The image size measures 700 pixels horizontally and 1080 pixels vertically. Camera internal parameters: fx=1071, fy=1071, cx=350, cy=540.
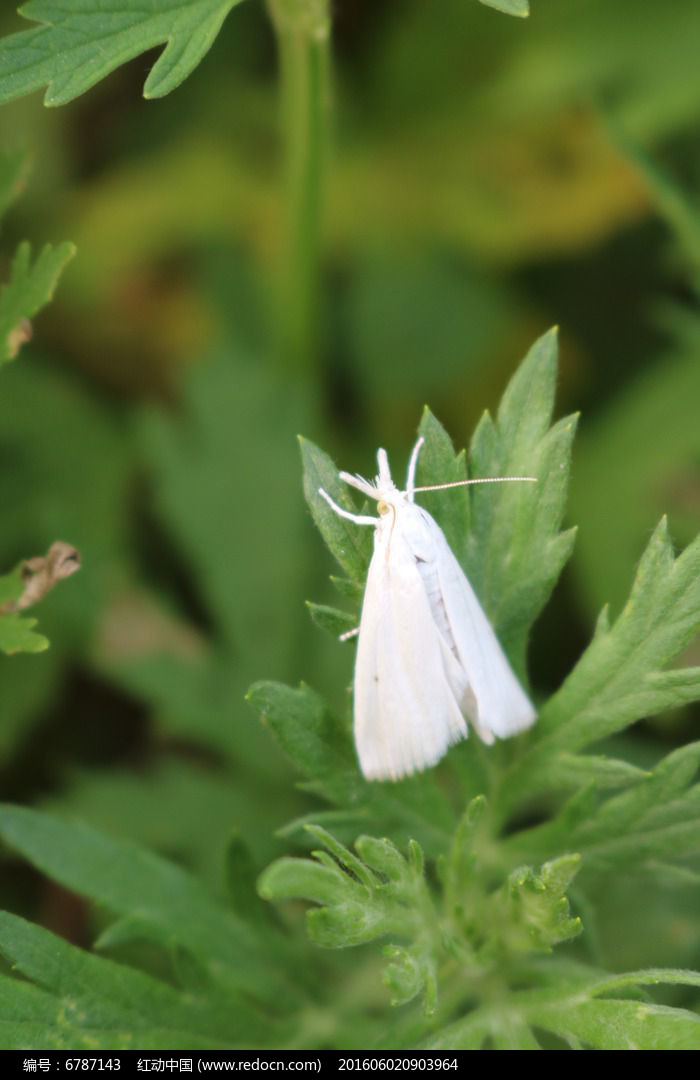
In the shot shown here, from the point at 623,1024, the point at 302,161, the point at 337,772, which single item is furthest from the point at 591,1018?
the point at 302,161

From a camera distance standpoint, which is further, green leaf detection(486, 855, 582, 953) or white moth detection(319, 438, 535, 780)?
white moth detection(319, 438, 535, 780)

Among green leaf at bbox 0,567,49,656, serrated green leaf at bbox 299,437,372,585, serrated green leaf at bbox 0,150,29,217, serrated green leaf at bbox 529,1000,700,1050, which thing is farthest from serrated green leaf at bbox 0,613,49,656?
serrated green leaf at bbox 529,1000,700,1050

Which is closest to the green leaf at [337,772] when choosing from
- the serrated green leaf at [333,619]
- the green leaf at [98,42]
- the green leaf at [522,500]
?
the serrated green leaf at [333,619]

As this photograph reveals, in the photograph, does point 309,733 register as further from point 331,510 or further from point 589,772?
point 589,772

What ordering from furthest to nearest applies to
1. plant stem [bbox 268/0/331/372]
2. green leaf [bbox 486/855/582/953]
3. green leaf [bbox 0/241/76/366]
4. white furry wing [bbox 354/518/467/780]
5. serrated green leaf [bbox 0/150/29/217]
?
plant stem [bbox 268/0/331/372], serrated green leaf [bbox 0/150/29/217], green leaf [bbox 0/241/76/366], white furry wing [bbox 354/518/467/780], green leaf [bbox 486/855/582/953]

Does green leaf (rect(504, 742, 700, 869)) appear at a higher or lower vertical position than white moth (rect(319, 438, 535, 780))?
lower

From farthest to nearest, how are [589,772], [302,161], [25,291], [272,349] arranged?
[272,349] < [302,161] < [25,291] < [589,772]

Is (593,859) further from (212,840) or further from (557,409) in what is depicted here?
(557,409)

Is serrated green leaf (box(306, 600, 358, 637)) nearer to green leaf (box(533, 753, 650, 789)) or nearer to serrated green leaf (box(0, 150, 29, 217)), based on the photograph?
green leaf (box(533, 753, 650, 789))
